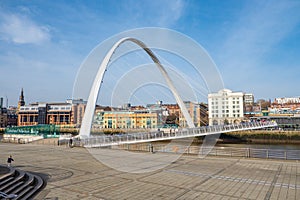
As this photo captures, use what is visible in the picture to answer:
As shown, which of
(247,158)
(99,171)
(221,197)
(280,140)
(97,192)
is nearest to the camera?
(221,197)

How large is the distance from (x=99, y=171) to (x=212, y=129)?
21320mm

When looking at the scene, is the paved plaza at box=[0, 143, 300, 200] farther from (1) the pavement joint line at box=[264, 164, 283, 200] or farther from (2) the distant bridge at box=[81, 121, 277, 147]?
(2) the distant bridge at box=[81, 121, 277, 147]

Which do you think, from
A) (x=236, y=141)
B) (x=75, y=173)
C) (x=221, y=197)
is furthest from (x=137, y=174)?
(x=236, y=141)

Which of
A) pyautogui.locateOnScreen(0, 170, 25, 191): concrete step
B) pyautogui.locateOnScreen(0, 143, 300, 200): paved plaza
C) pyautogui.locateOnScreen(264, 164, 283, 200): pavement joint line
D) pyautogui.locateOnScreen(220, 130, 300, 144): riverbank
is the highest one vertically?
pyautogui.locateOnScreen(0, 170, 25, 191): concrete step

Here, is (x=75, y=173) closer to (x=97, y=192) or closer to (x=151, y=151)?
(x=97, y=192)

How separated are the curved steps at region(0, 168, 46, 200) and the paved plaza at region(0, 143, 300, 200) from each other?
282 millimetres

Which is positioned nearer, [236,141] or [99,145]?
[99,145]

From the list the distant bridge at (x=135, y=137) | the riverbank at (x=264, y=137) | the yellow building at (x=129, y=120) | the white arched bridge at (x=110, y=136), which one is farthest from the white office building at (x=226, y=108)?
the distant bridge at (x=135, y=137)

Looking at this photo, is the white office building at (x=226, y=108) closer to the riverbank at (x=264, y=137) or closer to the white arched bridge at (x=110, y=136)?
the riverbank at (x=264, y=137)

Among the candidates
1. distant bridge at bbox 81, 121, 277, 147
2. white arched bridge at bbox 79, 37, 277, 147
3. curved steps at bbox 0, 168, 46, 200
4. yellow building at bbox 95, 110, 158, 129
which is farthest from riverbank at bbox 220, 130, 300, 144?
curved steps at bbox 0, 168, 46, 200

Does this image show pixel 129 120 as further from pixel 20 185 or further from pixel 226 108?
pixel 20 185

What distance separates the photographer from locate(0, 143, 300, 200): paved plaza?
6145 millimetres

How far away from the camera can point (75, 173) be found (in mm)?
8844

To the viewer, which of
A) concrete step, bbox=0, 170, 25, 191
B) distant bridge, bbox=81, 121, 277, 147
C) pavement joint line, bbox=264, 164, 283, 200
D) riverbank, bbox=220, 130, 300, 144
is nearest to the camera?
pavement joint line, bbox=264, 164, 283, 200
